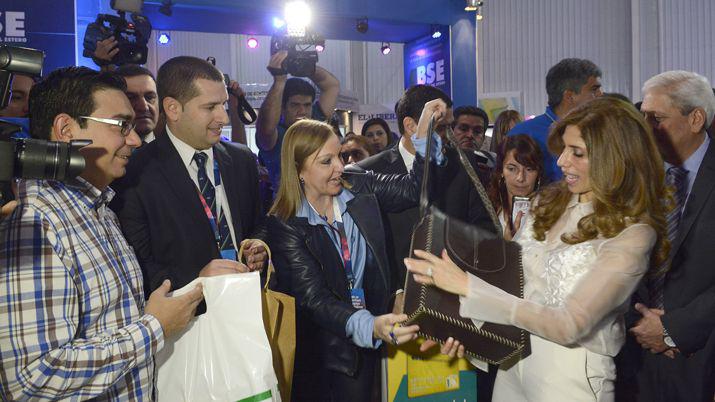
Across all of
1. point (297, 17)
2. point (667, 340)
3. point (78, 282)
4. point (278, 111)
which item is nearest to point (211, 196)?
point (78, 282)

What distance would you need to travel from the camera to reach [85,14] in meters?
5.90

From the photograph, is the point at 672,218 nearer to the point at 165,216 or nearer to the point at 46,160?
the point at 165,216

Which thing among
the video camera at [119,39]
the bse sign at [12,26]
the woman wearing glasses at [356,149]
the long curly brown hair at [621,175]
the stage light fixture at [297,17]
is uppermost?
the stage light fixture at [297,17]

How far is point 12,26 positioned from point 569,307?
5020mm

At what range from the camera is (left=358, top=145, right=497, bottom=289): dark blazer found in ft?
11.1

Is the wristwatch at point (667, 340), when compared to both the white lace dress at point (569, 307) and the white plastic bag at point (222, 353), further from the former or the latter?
the white plastic bag at point (222, 353)

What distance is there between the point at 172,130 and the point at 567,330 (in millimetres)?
1706

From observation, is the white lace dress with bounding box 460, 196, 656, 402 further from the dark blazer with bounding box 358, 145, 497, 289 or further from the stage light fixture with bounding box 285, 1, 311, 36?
the stage light fixture with bounding box 285, 1, 311, 36

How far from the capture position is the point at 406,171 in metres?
3.54

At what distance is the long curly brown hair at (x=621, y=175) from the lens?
6.49 feet

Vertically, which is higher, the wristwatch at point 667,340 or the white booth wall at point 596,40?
the white booth wall at point 596,40

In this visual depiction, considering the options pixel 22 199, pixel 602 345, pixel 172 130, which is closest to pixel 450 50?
pixel 172 130

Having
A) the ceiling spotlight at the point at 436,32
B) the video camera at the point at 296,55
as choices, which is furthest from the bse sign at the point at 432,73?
the video camera at the point at 296,55

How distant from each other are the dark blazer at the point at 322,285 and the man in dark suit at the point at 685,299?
3.51ft
